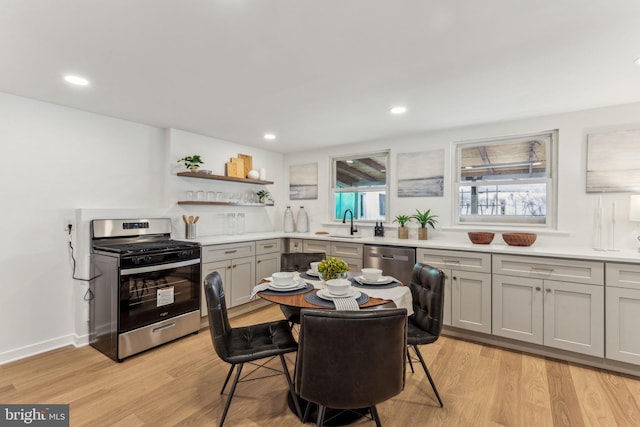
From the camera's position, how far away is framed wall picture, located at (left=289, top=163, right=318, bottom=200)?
492 cm

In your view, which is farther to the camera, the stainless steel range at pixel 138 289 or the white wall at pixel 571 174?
the white wall at pixel 571 174

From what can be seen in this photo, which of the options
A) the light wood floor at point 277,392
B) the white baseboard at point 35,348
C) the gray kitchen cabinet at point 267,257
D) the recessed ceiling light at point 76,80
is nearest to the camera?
the light wood floor at point 277,392

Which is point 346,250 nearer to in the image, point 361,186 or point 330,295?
point 361,186

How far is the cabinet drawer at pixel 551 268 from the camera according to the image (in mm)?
2511

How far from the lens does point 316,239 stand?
4.16 m

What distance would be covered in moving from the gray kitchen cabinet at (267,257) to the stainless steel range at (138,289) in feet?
2.93

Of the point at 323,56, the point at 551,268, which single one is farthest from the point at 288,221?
the point at 551,268

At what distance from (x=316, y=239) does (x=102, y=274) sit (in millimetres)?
2406

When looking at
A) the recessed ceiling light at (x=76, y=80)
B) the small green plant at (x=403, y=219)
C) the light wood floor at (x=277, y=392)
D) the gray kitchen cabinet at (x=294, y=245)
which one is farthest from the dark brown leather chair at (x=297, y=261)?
the recessed ceiling light at (x=76, y=80)

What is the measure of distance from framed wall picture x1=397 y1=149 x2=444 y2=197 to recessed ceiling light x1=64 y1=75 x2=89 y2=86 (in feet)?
11.2

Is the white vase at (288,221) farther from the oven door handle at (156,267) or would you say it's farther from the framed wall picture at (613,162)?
the framed wall picture at (613,162)

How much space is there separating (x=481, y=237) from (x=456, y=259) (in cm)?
41

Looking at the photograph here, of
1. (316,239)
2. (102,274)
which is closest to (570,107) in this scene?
(316,239)

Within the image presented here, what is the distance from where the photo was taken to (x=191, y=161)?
370 cm
